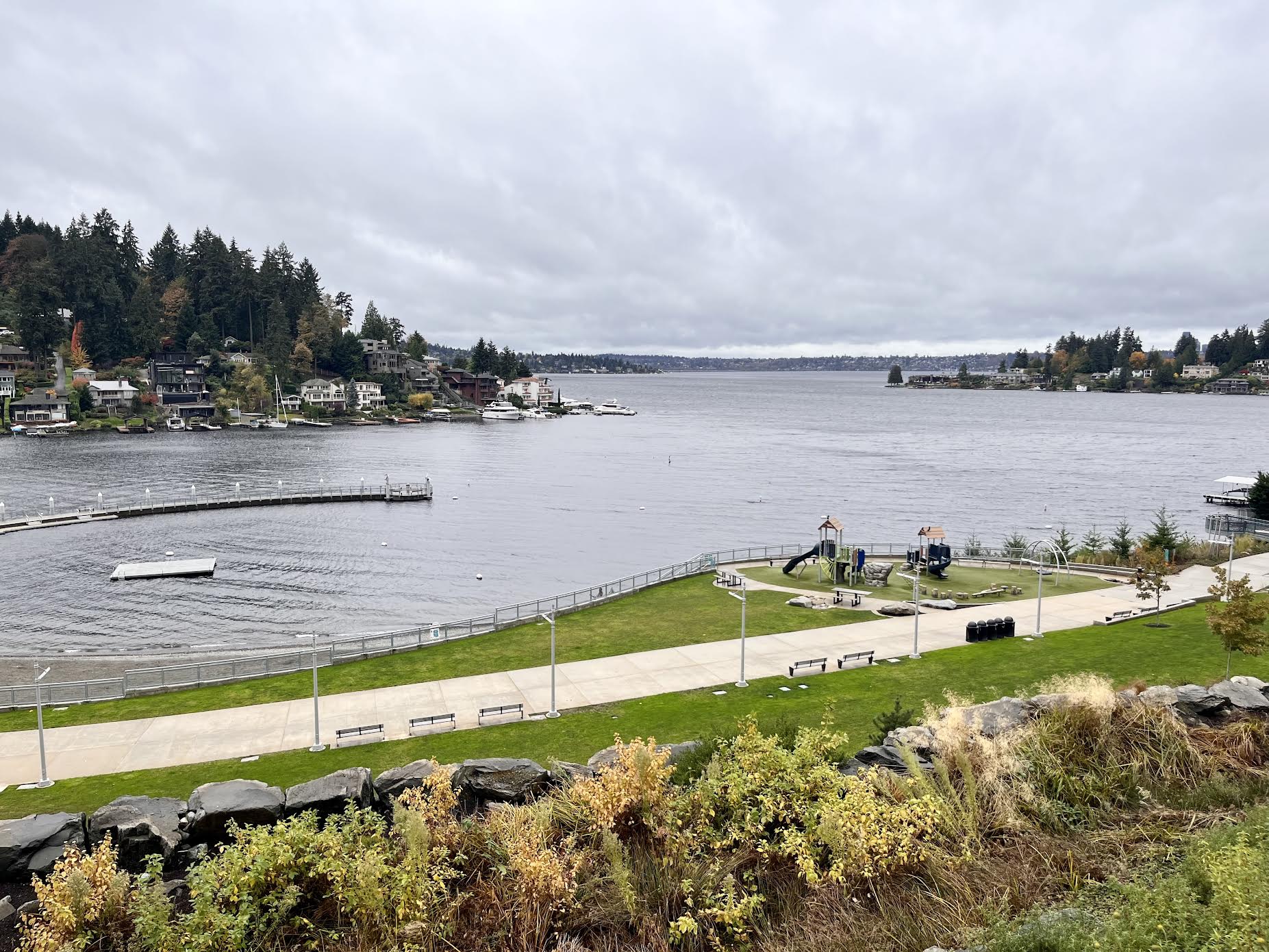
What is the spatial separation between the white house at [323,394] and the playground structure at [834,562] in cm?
16798

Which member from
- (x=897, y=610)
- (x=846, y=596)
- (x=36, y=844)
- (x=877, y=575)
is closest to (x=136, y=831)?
(x=36, y=844)

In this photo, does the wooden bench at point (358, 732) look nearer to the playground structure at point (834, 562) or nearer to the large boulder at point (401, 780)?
the large boulder at point (401, 780)

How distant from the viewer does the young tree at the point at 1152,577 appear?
35000 mm

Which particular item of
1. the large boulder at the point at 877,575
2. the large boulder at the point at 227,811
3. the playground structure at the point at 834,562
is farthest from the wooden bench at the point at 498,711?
the large boulder at the point at 877,575

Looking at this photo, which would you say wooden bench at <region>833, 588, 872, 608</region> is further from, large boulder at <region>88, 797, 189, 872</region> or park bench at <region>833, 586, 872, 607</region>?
large boulder at <region>88, 797, 189, 872</region>

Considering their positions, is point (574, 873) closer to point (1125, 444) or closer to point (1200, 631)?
point (1200, 631)

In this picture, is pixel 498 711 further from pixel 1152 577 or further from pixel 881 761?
pixel 1152 577

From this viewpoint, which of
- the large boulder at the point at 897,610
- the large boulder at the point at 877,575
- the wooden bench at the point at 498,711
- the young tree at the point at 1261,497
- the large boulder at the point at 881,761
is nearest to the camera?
the large boulder at the point at 881,761

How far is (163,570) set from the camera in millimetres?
54406

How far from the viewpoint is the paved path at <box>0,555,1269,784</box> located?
76.4 feet

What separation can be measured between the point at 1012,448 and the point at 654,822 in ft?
488

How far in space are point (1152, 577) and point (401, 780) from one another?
35296mm

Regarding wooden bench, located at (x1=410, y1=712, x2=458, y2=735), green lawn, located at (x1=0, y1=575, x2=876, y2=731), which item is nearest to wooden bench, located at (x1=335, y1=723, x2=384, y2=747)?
wooden bench, located at (x1=410, y1=712, x2=458, y2=735)

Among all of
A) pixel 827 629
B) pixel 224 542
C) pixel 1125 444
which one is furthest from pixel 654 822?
pixel 1125 444
